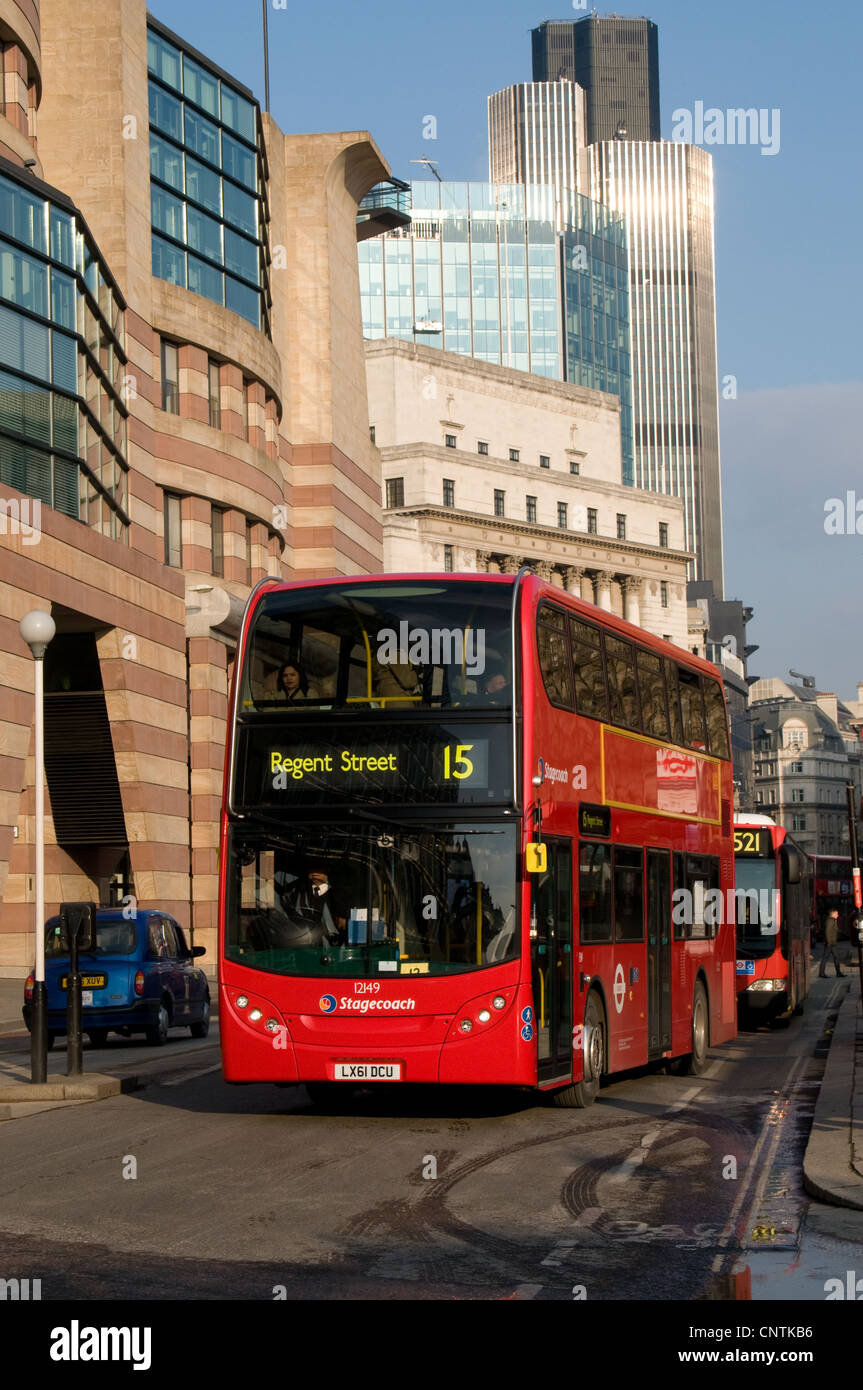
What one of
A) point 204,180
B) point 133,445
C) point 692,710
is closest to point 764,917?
point 692,710

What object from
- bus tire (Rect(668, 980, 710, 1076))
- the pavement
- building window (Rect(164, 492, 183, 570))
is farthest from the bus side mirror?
building window (Rect(164, 492, 183, 570))

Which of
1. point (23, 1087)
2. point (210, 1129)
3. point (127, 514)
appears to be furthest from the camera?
point (127, 514)

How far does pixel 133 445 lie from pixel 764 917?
978 inches

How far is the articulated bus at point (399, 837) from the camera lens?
1382 cm

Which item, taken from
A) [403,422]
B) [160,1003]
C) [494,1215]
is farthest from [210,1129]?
[403,422]

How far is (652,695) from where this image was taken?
59.2 feet

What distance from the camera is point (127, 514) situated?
46062 millimetres

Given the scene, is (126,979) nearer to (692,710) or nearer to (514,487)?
(692,710)

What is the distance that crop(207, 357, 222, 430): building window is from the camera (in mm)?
51906

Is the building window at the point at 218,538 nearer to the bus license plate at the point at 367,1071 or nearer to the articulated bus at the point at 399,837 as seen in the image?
the articulated bus at the point at 399,837

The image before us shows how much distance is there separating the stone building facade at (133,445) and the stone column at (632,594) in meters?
73.4

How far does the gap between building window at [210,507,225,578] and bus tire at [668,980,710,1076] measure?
3328 cm

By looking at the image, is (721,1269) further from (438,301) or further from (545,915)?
(438,301)
